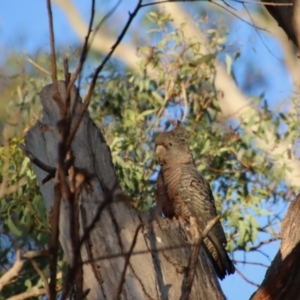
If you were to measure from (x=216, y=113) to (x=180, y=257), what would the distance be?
135 inches

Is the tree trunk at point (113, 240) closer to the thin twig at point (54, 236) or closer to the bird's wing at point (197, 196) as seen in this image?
the thin twig at point (54, 236)

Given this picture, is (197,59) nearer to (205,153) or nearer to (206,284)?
(205,153)

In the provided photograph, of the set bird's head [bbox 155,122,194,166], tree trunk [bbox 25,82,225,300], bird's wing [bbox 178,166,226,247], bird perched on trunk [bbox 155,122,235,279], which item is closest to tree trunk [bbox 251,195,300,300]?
tree trunk [bbox 25,82,225,300]

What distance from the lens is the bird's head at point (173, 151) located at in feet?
15.6

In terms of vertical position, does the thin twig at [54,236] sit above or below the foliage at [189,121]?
below

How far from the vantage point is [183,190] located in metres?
4.52

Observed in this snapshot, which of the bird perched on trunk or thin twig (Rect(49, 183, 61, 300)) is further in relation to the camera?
the bird perched on trunk

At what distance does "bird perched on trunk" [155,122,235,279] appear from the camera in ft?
13.8

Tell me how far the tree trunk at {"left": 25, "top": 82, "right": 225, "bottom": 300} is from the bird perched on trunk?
136cm

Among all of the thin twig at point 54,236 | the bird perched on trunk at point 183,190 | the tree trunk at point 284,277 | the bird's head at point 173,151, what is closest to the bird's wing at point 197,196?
the bird perched on trunk at point 183,190

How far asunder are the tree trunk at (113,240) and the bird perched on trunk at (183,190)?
1.36 metres

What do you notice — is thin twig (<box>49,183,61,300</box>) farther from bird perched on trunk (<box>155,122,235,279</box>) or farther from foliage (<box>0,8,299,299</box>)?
foliage (<box>0,8,299,299</box>)

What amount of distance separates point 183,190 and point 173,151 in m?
0.36

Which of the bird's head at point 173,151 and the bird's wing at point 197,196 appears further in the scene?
the bird's head at point 173,151
